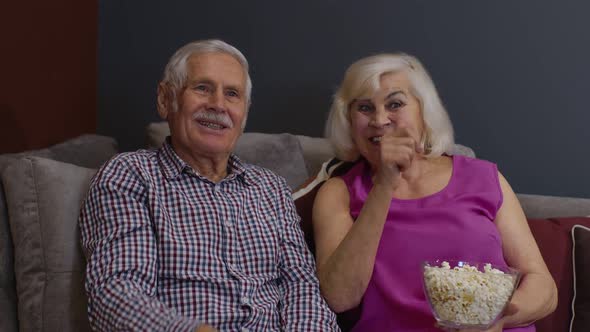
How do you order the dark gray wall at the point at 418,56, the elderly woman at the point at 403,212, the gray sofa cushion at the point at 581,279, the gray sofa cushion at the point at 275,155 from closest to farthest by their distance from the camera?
1. the elderly woman at the point at 403,212
2. the gray sofa cushion at the point at 581,279
3. the gray sofa cushion at the point at 275,155
4. the dark gray wall at the point at 418,56

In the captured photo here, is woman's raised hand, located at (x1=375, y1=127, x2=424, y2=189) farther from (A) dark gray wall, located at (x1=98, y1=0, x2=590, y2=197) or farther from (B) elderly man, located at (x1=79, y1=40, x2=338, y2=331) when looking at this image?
(A) dark gray wall, located at (x1=98, y1=0, x2=590, y2=197)

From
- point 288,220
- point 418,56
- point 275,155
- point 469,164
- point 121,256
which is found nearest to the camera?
point 121,256

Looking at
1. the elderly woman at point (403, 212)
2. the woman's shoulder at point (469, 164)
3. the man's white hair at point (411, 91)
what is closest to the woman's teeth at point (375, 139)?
the elderly woman at point (403, 212)

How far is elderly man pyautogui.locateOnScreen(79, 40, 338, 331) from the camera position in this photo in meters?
1.52

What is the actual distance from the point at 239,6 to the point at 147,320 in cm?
152

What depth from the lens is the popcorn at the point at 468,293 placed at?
139 centimetres

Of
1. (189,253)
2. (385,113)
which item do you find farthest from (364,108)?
(189,253)

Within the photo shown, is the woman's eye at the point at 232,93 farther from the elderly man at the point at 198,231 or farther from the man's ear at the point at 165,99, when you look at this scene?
the man's ear at the point at 165,99

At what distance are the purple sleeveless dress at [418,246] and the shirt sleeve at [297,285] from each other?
140 millimetres

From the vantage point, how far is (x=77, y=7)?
8.35 ft

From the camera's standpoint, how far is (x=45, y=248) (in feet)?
5.34

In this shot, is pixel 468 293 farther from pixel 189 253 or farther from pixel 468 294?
pixel 189 253

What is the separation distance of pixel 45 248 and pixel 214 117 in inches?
20.8

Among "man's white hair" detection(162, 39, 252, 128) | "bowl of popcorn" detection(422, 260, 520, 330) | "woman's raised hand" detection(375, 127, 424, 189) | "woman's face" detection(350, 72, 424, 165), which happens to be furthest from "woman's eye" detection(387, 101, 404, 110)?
"bowl of popcorn" detection(422, 260, 520, 330)
